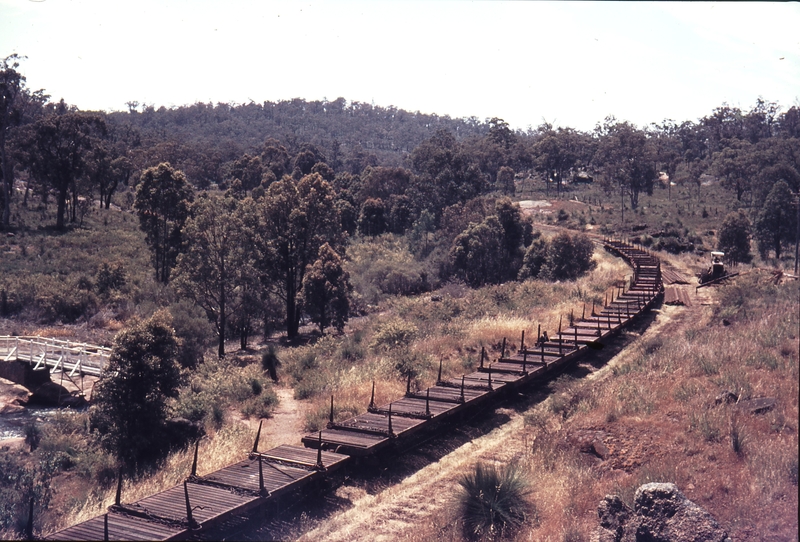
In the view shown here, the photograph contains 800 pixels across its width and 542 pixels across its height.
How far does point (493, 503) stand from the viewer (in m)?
7.68

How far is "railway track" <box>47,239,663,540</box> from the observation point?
7.31 metres

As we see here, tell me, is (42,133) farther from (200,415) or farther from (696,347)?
(696,347)

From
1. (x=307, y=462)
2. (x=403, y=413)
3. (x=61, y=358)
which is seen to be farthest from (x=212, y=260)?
(x=307, y=462)

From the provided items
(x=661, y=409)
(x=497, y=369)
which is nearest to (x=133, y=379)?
(x=497, y=369)

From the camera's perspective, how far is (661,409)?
9.68m

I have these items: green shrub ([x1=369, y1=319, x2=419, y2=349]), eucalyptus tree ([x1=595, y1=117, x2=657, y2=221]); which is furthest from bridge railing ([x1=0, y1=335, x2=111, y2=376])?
eucalyptus tree ([x1=595, y1=117, x2=657, y2=221])

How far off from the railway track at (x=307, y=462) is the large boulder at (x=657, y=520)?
3.87 metres

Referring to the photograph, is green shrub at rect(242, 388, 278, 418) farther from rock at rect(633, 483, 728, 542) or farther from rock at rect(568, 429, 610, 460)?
rock at rect(633, 483, 728, 542)

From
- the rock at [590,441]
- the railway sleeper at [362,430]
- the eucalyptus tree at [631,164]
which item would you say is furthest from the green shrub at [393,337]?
the eucalyptus tree at [631,164]

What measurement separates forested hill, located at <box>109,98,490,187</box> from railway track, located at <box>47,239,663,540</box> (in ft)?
299

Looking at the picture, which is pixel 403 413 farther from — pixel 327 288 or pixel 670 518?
pixel 327 288

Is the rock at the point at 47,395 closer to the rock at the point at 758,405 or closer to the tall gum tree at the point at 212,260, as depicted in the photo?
the tall gum tree at the point at 212,260

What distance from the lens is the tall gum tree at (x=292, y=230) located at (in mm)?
30281

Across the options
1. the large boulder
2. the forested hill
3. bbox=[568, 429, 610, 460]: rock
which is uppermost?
the forested hill
